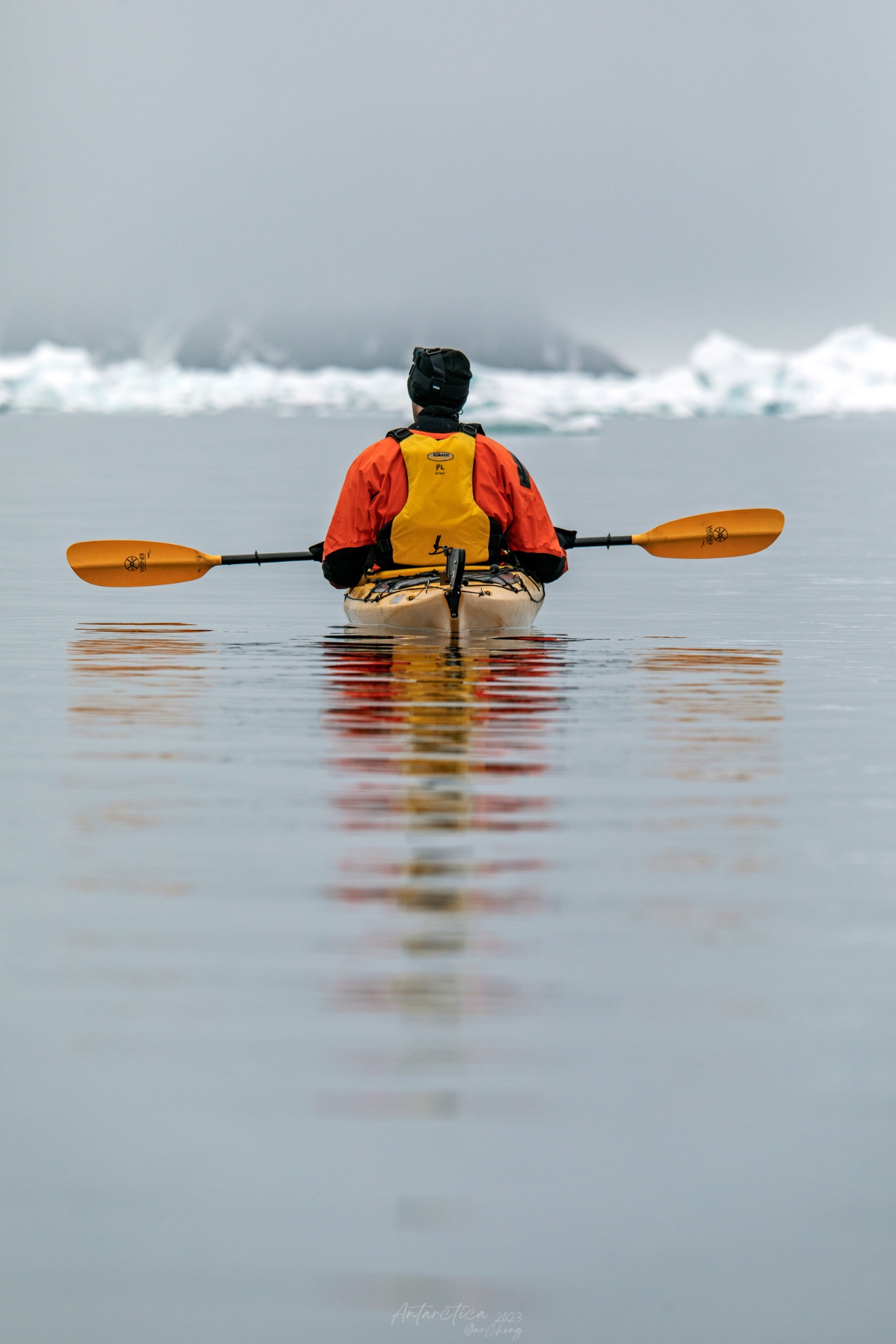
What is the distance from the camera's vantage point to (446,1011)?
391 cm

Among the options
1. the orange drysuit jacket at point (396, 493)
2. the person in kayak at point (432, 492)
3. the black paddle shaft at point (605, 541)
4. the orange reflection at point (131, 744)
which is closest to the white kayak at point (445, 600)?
the person in kayak at point (432, 492)

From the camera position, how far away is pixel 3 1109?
138 inches

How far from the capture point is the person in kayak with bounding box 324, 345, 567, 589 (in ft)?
32.3

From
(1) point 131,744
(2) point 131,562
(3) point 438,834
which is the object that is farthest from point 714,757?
(2) point 131,562

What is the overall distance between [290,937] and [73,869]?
94 cm

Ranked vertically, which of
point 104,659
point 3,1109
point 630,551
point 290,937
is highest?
point 630,551

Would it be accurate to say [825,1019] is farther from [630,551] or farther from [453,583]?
[630,551]

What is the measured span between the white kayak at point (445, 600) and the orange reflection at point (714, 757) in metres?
0.78

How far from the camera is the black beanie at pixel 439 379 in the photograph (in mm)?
9984

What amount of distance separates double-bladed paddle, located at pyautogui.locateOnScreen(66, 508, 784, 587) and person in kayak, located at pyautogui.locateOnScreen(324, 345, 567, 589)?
1.58 m

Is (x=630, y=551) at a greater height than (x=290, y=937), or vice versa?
(x=630, y=551)

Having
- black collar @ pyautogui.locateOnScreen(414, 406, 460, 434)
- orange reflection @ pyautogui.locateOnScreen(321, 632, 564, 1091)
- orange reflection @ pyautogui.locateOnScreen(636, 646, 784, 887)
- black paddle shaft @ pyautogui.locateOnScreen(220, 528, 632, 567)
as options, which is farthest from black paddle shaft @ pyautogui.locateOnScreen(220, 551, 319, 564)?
orange reflection @ pyautogui.locateOnScreen(636, 646, 784, 887)

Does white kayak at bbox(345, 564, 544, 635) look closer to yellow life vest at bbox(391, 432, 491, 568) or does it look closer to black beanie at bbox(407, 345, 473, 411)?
yellow life vest at bbox(391, 432, 491, 568)

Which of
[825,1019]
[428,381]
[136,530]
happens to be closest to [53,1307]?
[825,1019]
